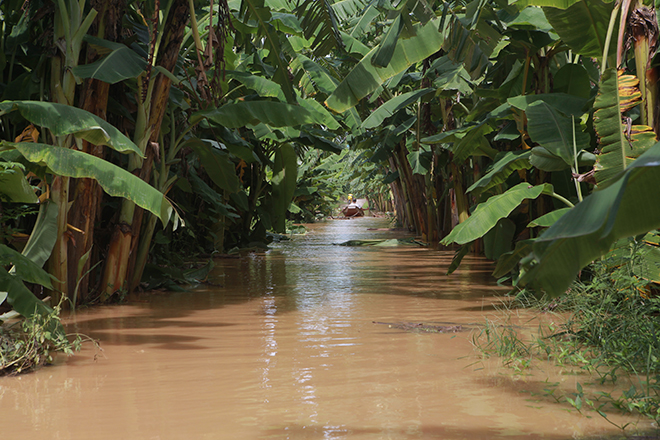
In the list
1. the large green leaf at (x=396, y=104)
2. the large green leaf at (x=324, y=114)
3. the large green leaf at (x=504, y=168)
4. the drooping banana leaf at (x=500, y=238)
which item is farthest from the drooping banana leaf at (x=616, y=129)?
the large green leaf at (x=396, y=104)

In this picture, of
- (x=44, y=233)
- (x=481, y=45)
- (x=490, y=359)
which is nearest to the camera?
(x=490, y=359)

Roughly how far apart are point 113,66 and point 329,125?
382 cm

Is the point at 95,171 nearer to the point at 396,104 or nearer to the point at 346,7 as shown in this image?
the point at 396,104

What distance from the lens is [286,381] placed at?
372cm

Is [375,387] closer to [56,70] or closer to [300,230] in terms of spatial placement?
[56,70]

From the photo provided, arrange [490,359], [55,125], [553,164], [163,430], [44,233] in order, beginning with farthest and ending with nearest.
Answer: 1. [553,164]
2. [44,233]
3. [55,125]
4. [490,359]
5. [163,430]

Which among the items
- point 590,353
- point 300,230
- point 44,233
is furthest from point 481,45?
point 300,230

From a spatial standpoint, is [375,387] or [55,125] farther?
[55,125]

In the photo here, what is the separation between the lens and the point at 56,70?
612 cm

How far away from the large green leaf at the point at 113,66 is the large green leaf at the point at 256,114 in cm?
106

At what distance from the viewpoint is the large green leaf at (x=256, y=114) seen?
7.07 metres

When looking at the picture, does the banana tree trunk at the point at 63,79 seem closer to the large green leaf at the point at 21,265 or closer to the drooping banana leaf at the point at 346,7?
the large green leaf at the point at 21,265

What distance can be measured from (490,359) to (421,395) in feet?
3.18

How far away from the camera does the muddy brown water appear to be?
9.59 ft
